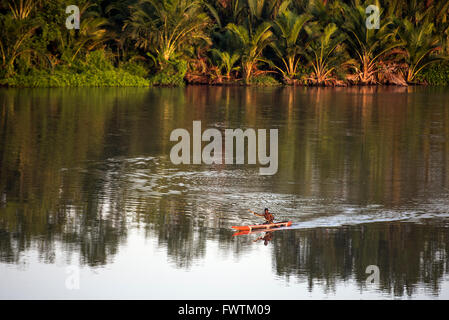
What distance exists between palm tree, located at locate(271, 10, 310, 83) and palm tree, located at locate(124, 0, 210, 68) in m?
3.85

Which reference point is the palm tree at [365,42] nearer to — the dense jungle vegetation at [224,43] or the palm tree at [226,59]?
the dense jungle vegetation at [224,43]

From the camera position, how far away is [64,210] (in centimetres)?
1135

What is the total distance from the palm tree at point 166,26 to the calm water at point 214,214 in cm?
1648

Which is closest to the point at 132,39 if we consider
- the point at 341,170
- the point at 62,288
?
the point at 341,170

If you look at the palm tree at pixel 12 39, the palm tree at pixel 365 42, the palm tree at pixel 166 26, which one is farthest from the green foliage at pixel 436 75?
the palm tree at pixel 12 39

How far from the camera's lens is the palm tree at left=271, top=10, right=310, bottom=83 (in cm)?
4084

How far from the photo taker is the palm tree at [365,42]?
139 feet

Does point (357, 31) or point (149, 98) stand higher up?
point (357, 31)

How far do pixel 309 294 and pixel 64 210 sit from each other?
451 centimetres

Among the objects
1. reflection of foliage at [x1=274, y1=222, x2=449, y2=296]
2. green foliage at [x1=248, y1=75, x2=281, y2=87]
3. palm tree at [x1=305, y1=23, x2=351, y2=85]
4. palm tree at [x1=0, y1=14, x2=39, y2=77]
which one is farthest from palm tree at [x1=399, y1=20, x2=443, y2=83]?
reflection of foliage at [x1=274, y1=222, x2=449, y2=296]

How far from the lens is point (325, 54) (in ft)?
138

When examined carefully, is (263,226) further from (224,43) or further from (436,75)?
(436,75)
